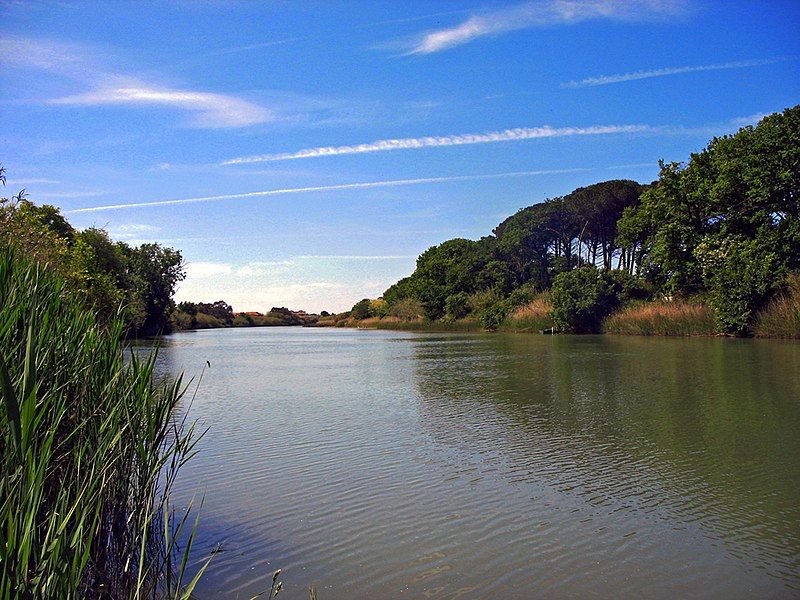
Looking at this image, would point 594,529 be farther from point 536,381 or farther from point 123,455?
point 536,381

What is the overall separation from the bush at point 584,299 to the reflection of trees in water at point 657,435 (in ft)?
63.2

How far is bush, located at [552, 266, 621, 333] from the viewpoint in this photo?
119ft

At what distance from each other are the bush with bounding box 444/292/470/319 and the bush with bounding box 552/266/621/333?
15.0 m

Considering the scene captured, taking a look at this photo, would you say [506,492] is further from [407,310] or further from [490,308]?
[407,310]

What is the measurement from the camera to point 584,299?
36.2 m

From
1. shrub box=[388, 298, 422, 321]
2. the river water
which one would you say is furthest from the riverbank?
the river water

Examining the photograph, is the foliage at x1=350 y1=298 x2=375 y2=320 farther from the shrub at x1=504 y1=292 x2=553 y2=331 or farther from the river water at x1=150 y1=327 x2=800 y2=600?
the river water at x1=150 y1=327 x2=800 y2=600

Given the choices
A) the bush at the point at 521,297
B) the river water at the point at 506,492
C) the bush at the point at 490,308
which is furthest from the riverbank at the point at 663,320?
the river water at the point at 506,492

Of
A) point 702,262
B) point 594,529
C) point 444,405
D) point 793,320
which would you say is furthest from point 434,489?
point 702,262

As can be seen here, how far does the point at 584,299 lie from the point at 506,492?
3155 cm

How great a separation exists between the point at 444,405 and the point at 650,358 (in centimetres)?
1002

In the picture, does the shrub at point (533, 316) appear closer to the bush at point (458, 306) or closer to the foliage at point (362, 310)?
the bush at point (458, 306)

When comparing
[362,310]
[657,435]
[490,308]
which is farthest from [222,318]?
[657,435]

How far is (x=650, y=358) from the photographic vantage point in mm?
19078
